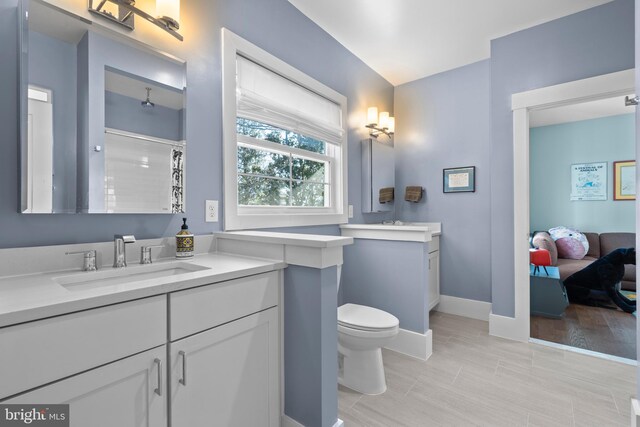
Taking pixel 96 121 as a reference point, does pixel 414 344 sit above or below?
below

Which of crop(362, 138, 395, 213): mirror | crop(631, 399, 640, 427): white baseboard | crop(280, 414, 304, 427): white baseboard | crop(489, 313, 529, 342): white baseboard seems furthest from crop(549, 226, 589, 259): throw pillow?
crop(280, 414, 304, 427): white baseboard

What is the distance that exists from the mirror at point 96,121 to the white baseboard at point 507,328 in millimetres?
2792

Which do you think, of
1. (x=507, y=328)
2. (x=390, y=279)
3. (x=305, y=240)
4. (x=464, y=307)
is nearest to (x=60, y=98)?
(x=305, y=240)

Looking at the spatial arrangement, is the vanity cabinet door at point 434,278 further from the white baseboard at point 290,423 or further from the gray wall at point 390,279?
the white baseboard at point 290,423

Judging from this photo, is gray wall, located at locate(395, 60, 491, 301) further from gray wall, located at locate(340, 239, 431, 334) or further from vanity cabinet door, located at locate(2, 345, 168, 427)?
vanity cabinet door, located at locate(2, 345, 168, 427)

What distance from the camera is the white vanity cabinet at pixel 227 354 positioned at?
1.05m

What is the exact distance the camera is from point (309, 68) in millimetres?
2480

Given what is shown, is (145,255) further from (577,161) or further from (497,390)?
(577,161)

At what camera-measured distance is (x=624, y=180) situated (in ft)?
14.6

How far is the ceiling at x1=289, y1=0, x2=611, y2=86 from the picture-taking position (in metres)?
2.33

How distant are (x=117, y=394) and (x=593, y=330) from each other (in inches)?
147

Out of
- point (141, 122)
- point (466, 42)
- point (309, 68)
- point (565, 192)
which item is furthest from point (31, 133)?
point (565, 192)

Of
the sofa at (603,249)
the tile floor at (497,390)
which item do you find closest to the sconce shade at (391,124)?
the tile floor at (497,390)

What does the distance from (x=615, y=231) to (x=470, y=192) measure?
10.3ft
